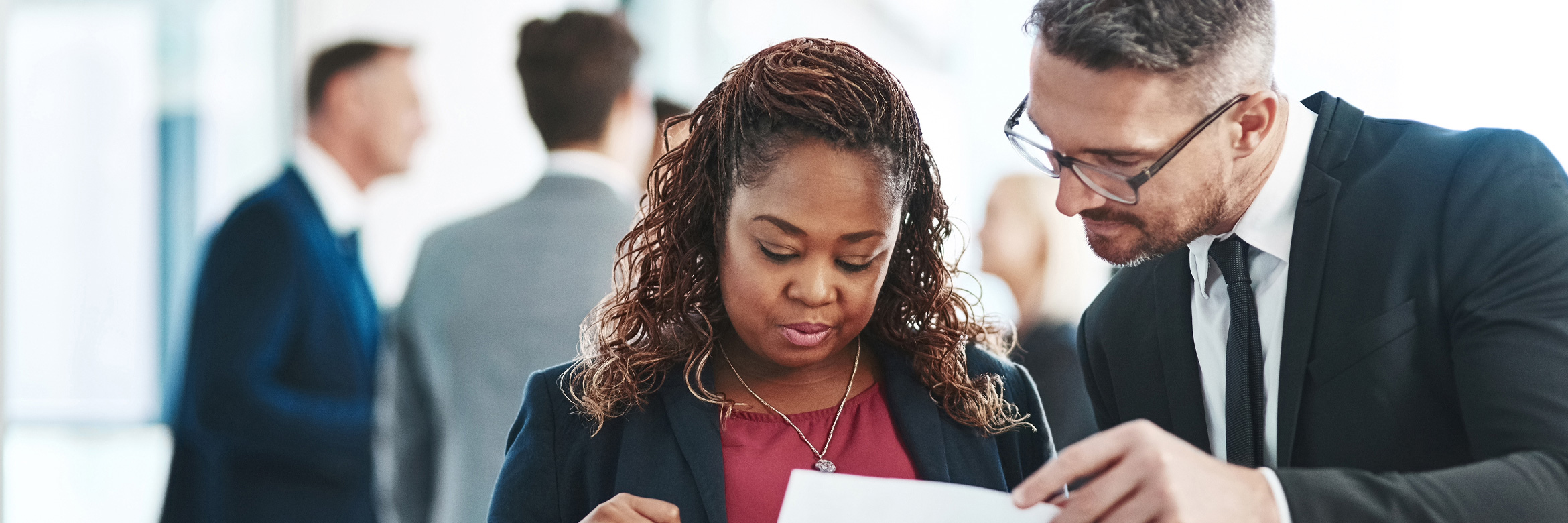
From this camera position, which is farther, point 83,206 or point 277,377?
point 83,206

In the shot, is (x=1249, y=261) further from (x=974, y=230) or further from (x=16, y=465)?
(x=16, y=465)

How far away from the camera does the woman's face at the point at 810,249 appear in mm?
1284

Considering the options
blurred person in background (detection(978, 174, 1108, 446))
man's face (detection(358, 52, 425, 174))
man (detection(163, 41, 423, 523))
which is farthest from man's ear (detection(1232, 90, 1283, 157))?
man's face (detection(358, 52, 425, 174))

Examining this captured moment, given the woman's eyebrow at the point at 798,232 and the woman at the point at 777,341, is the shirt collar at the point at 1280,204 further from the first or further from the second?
the woman's eyebrow at the point at 798,232

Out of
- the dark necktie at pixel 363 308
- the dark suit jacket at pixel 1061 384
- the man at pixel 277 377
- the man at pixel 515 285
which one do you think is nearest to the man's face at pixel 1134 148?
the dark suit jacket at pixel 1061 384

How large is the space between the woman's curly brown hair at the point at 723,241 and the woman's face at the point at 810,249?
0.10 ft

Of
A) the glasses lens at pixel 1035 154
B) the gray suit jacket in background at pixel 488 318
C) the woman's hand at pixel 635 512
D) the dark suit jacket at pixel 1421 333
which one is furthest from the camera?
the gray suit jacket in background at pixel 488 318

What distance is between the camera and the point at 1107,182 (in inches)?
52.8

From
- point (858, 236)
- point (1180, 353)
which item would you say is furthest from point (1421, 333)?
point (858, 236)

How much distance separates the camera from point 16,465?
468 cm

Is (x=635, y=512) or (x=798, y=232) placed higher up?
(x=798, y=232)

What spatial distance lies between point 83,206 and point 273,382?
2410 mm

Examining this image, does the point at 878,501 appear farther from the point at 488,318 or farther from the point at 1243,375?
the point at 488,318

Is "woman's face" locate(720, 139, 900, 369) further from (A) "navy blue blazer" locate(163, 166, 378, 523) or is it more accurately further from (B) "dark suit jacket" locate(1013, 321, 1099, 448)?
(A) "navy blue blazer" locate(163, 166, 378, 523)
